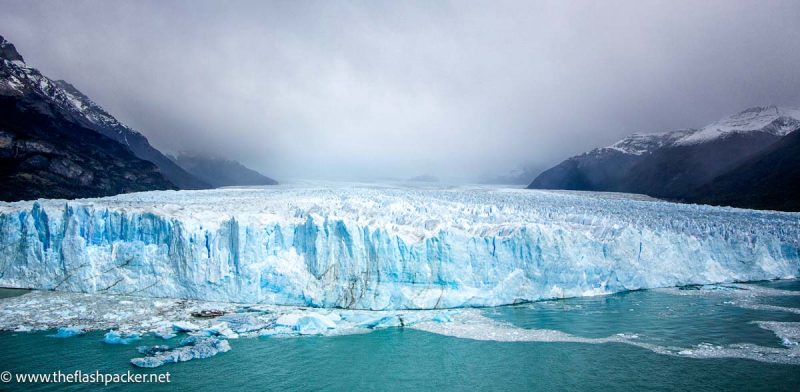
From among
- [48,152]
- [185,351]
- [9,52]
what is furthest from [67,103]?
[185,351]

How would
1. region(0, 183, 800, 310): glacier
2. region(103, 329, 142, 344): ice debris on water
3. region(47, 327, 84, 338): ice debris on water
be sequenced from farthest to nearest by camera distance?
1. region(0, 183, 800, 310): glacier
2. region(47, 327, 84, 338): ice debris on water
3. region(103, 329, 142, 344): ice debris on water

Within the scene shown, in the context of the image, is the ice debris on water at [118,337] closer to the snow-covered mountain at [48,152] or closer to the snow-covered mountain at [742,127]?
the snow-covered mountain at [48,152]

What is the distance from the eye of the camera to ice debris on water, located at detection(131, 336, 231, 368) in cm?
1064

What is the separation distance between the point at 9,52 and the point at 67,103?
11426mm

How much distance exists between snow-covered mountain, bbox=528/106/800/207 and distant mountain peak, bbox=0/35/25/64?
8007cm

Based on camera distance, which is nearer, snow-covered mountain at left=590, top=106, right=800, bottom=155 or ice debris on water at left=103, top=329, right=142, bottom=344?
ice debris on water at left=103, top=329, right=142, bottom=344

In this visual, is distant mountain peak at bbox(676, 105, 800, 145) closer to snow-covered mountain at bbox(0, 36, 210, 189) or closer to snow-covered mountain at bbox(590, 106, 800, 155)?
snow-covered mountain at bbox(590, 106, 800, 155)

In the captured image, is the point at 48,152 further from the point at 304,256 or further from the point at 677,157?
the point at 677,157

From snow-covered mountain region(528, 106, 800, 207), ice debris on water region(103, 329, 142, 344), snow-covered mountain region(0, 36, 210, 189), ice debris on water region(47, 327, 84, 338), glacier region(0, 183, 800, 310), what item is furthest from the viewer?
snow-covered mountain region(528, 106, 800, 207)

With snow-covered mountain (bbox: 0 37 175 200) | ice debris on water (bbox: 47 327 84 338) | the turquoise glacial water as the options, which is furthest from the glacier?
snow-covered mountain (bbox: 0 37 175 200)

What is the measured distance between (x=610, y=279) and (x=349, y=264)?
34.8 feet

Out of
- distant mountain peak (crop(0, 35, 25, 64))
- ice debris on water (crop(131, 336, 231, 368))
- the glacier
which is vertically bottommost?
ice debris on water (crop(131, 336, 231, 368))

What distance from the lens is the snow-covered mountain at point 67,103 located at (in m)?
48.6

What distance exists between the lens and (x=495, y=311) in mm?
15125
